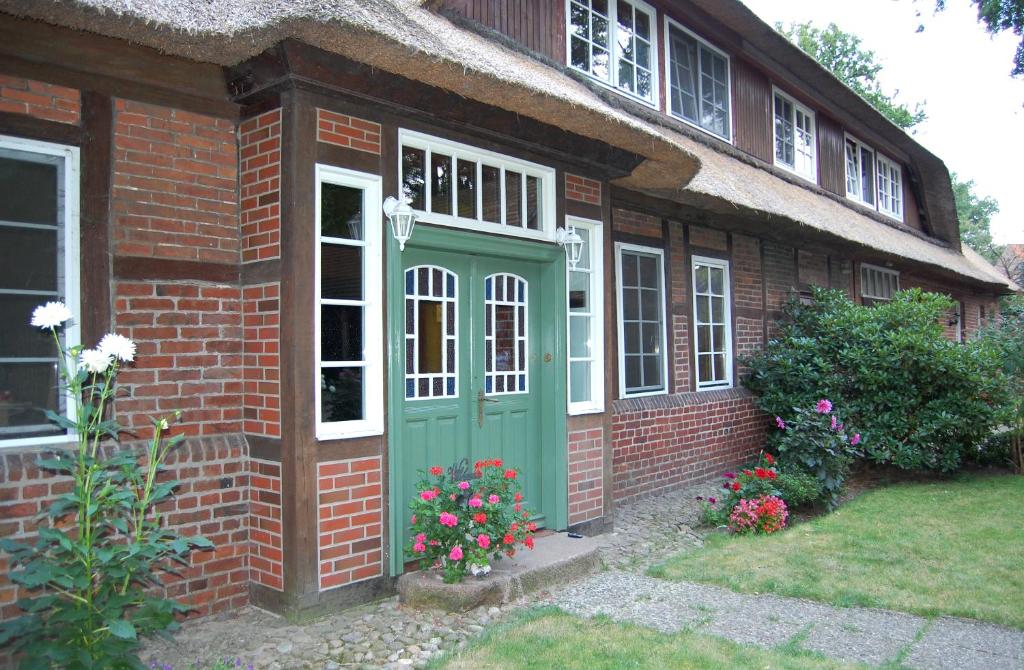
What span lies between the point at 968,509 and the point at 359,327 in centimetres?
590

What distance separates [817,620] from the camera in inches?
174

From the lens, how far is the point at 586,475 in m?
6.23

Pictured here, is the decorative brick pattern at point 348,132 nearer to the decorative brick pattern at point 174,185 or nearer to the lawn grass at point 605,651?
the decorative brick pattern at point 174,185

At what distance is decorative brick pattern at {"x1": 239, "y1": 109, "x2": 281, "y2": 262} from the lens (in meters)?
4.45

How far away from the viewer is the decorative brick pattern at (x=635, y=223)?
789cm

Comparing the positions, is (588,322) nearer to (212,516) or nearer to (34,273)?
(212,516)

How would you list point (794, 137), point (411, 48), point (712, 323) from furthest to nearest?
point (794, 137)
point (712, 323)
point (411, 48)

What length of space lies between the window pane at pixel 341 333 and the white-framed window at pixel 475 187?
790 mm

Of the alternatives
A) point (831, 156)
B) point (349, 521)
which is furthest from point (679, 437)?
point (831, 156)

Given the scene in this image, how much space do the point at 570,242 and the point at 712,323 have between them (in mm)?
3860

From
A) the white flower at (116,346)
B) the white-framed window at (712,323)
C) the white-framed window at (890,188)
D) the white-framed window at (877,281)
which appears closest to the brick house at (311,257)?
the white flower at (116,346)

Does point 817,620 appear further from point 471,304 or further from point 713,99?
point 713,99

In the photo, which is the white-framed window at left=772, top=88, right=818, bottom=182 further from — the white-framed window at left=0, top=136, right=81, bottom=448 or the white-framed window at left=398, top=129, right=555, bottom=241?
the white-framed window at left=0, top=136, right=81, bottom=448

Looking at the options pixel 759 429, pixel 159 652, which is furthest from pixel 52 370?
pixel 759 429
